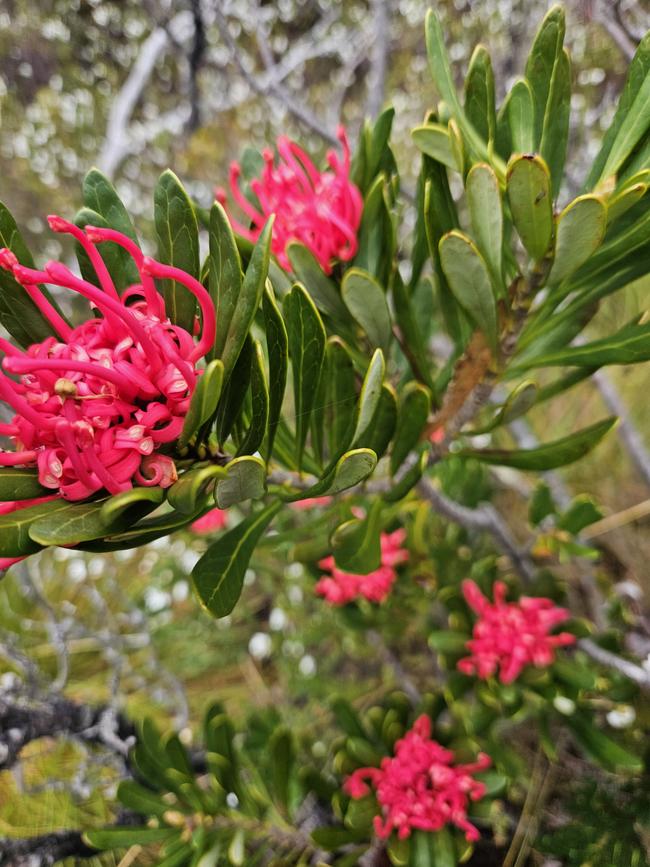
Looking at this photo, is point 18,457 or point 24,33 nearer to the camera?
point 18,457

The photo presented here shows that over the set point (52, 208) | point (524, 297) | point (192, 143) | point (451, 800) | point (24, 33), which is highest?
point (24, 33)

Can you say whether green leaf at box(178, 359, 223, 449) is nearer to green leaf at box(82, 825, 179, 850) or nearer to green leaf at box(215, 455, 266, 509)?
green leaf at box(215, 455, 266, 509)

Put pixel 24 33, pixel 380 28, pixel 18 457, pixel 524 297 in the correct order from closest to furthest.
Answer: pixel 18 457, pixel 524 297, pixel 380 28, pixel 24 33

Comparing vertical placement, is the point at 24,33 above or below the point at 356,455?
above

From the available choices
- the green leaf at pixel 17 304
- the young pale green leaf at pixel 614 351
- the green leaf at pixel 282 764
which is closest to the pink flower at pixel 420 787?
the green leaf at pixel 282 764

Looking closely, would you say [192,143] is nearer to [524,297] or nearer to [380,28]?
[380,28]

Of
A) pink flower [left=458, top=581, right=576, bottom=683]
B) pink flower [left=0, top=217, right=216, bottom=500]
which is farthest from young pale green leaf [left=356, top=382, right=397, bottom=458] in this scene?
pink flower [left=458, top=581, right=576, bottom=683]

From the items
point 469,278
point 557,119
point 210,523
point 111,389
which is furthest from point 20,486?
point 210,523

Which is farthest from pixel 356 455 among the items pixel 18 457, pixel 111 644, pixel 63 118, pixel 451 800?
pixel 63 118

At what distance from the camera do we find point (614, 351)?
392mm

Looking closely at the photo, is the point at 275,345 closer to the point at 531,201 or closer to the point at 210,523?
the point at 531,201

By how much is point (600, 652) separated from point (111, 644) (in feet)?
2.14

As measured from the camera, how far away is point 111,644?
865mm

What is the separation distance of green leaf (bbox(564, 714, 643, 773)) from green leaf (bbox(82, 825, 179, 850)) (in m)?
0.43
